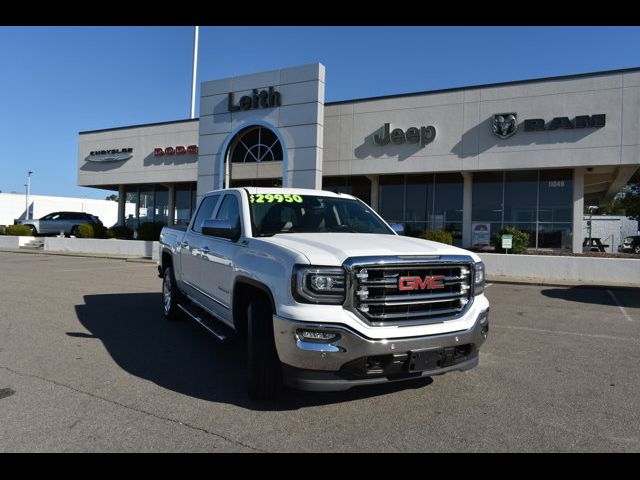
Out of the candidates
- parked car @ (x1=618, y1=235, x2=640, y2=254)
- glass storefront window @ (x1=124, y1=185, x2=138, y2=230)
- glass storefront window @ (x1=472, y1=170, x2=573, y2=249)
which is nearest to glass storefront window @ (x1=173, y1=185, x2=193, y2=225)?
glass storefront window @ (x1=124, y1=185, x2=138, y2=230)

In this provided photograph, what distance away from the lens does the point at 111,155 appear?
28859 millimetres

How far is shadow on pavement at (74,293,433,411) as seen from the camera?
163 inches

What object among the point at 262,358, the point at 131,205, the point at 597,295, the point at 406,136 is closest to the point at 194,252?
the point at 262,358

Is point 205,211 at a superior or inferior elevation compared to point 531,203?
inferior

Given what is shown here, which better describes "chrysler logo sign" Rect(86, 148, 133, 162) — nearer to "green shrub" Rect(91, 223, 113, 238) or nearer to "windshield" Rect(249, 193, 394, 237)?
"green shrub" Rect(91, 223, 113, 238)

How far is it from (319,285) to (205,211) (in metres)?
3.21

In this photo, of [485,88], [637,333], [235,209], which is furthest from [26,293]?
[485,88]

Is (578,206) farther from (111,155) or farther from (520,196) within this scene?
(111,155)

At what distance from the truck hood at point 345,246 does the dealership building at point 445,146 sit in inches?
598

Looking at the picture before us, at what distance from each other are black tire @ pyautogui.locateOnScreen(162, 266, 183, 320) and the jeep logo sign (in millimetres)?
13837

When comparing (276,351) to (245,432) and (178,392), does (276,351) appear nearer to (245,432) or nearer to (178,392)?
(245,432)

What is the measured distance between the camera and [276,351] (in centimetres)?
371

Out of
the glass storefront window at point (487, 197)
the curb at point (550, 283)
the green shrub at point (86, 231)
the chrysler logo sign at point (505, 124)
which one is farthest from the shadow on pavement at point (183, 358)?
the green shrub at point (86, 231)
